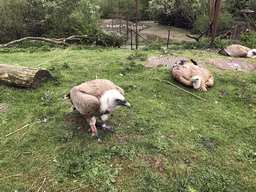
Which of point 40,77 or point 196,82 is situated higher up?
point 40,77

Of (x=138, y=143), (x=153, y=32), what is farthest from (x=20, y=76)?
(x=153, y=32)

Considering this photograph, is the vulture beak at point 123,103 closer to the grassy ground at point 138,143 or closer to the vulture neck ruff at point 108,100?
the vulture neck ruff at point 108,100

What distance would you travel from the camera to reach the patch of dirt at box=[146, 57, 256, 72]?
756cm

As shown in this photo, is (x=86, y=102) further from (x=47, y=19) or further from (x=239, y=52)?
(x=47, y=19)

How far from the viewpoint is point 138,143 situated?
3588 millimetres

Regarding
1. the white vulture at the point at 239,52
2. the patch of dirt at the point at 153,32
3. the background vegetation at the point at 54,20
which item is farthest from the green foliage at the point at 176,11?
the white vulture at the point at 239,52

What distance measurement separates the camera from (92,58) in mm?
8719

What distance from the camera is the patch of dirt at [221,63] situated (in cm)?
756

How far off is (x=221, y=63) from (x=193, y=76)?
3.14 meters

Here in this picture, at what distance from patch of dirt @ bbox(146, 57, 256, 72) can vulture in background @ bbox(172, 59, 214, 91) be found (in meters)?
1.09

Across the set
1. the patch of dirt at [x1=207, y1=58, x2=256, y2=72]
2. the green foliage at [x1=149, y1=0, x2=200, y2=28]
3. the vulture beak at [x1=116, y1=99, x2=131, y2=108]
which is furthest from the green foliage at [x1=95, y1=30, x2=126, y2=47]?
the green foliage at [x1=149, y1=0, x2=200, y2=28]

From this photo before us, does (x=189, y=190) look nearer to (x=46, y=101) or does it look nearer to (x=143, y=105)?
(x=143, y=105)

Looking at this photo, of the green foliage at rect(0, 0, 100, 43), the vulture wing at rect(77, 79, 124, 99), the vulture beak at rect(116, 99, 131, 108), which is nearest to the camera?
the vulture beak at rect(116, 99, 131, 108)

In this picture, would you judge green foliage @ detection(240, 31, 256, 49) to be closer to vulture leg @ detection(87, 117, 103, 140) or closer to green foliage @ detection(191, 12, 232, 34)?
green foliage @ detection(191, 12, 232, 34)
